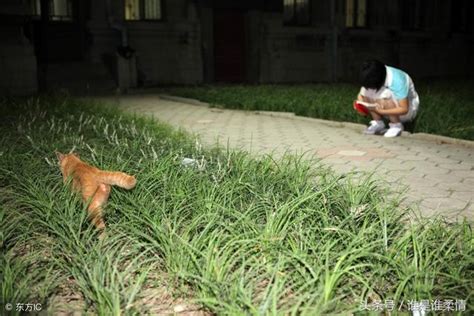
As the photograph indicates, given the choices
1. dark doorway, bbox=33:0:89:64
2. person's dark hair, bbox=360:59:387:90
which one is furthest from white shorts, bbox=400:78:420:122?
dark doorway, bbox=33:0:89:64

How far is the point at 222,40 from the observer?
17391 mm

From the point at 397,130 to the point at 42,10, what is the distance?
11366 mm

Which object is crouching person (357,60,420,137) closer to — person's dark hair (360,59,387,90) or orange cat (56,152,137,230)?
person's dark hair (360,59,387,90)

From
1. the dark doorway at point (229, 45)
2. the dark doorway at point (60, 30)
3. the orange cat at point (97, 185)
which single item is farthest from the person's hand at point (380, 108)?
the dark doorway at point (229, 45)

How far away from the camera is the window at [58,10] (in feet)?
46.4

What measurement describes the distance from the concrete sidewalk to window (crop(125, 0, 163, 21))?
718cm

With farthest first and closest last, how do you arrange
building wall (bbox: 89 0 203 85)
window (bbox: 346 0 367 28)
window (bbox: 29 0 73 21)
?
window (bbox: 346 0 367 28) < building wall (bbox: 89 0 203 85) < window (bbox: 29 0 73 21)

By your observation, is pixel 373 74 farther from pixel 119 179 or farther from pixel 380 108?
pixel 119 179

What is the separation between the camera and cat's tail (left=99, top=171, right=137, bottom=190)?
2609 millimetres

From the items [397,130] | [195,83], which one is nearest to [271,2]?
[195,83]

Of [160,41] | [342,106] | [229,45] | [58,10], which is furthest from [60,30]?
[342,106]

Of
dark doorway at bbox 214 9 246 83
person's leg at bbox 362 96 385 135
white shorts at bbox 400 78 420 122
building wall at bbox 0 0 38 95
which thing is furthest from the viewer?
dark doorway at bbox 214 9 246 83

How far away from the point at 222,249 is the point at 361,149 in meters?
3.92

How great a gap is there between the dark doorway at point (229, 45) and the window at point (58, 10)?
499cm
